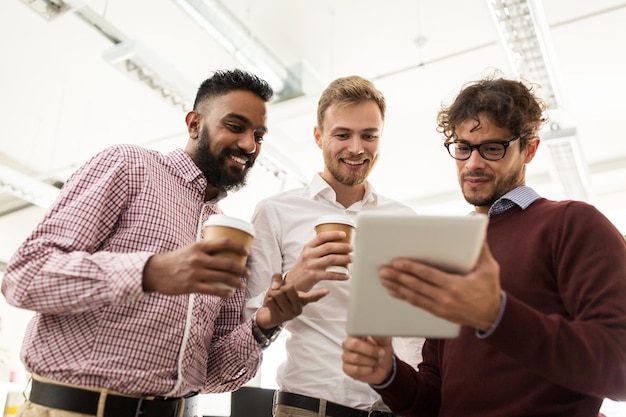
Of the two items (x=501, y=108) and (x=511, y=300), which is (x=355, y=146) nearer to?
(x=501, y=108)

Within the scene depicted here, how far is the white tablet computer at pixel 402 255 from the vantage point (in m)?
0.91

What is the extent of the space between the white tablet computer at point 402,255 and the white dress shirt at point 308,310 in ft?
2.50

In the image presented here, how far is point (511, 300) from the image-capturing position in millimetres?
1029

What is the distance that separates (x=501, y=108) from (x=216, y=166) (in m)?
0.96

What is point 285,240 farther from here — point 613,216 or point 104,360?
point 613,216

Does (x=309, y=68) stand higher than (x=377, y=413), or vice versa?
(x=309, y=68)

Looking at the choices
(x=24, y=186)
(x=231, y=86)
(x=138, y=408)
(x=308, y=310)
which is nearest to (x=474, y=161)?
(x=308, y=310)

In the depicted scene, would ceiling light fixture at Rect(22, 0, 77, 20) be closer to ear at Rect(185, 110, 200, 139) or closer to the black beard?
ear at Rect(185, 110, 200, 139)

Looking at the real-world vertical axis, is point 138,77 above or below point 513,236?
above

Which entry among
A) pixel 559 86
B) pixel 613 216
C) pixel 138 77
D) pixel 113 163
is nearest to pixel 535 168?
pixel 613 216

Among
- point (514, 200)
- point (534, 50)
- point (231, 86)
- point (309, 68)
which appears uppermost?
point (309, 68)

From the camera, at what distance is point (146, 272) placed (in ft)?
4.05

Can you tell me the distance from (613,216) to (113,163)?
22.7 feet

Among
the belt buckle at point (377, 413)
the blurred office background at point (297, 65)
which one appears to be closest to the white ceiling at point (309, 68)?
the blurred office background at point (297, 65)
